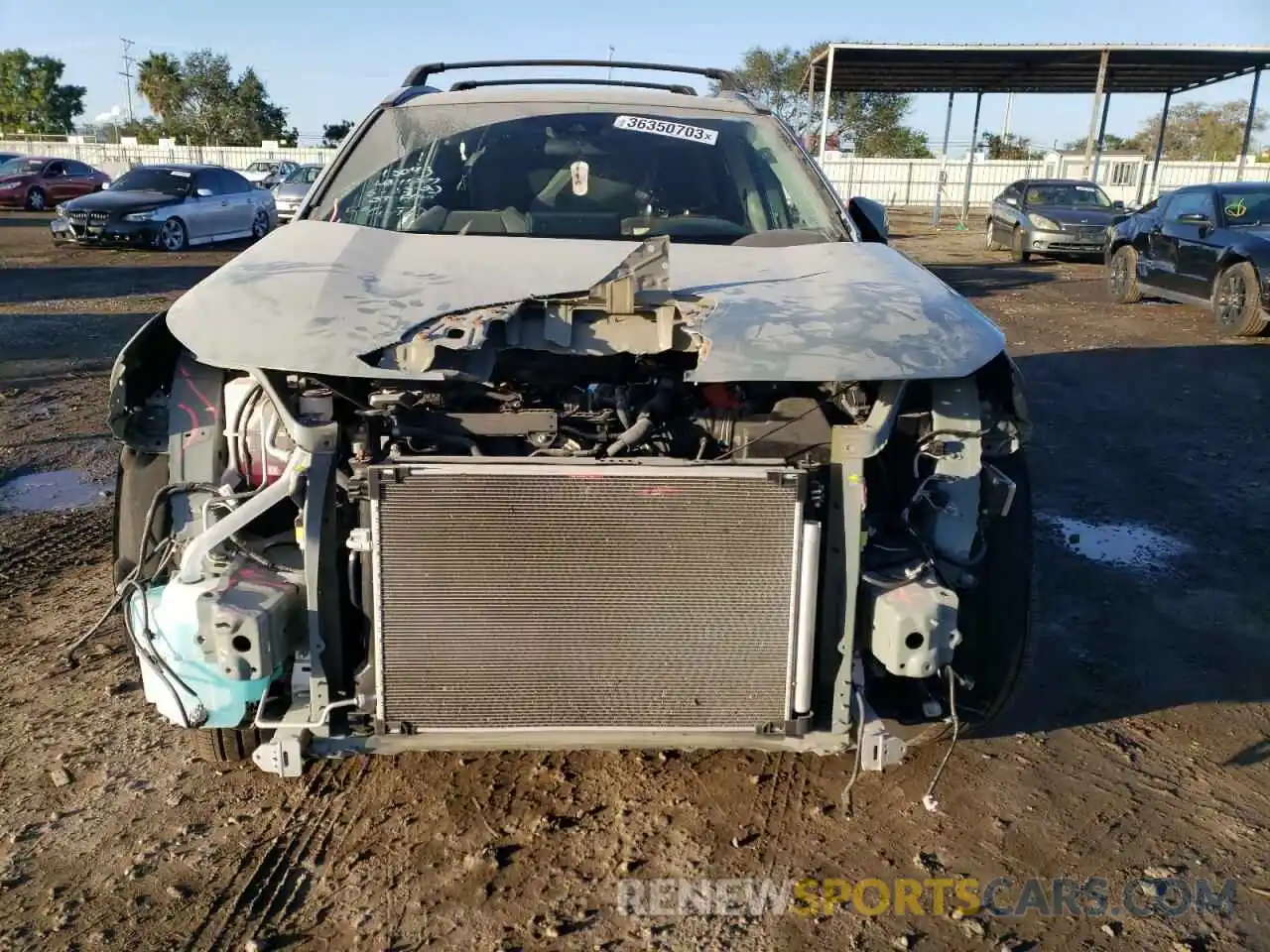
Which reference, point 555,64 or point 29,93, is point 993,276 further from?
point 29,93

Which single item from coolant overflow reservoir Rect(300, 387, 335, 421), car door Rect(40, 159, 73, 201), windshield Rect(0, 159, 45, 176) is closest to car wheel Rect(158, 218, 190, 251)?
car door Rect(40, 159, 73, 201)

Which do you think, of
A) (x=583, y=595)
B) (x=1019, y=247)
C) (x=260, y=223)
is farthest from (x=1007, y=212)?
(x=583, y=595)

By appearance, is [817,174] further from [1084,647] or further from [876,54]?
[876,54]

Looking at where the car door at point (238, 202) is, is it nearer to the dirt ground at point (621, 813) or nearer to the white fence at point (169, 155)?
the dirt ground at point (621, 813)

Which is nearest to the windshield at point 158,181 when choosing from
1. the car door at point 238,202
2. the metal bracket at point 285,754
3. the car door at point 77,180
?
the car door at point 238,202

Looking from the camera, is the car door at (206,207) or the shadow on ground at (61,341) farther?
the car door at (206,207)

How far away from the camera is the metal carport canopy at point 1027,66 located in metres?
22.3

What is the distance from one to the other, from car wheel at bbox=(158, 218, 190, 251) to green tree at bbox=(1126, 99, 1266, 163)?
5727cm

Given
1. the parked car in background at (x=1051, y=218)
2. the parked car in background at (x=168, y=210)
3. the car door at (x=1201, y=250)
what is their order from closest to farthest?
the car door at (x=1201, y=250) → the parked car in background at (x=168, y=210) → the parked car in background at (x=1051, y=218)

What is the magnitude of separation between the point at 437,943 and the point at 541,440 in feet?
3.96

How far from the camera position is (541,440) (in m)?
2.56

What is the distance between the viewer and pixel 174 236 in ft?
56.1

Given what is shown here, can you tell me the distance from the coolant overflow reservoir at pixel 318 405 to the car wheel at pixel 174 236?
16374 millimetres

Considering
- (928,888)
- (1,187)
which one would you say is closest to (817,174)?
(928,888)
